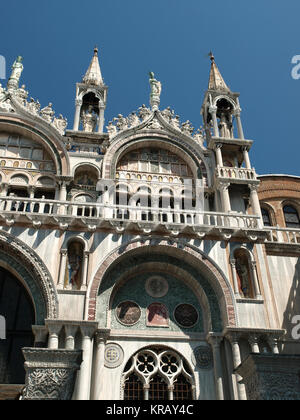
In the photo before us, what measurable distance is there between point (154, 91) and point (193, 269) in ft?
34.2

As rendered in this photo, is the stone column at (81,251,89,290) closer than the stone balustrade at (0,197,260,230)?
Yes

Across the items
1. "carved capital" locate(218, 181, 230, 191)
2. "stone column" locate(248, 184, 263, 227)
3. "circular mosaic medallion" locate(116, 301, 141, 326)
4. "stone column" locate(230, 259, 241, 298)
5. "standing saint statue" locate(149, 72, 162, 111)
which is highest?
"standing saint statue" locate(149, 72, 162, 111)

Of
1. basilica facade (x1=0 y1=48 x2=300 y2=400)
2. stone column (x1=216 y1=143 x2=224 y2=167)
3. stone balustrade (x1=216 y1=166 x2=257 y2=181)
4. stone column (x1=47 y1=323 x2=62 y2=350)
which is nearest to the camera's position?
stone column (x1=47 y1=323 x2=62 y2=350)

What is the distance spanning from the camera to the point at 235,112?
2022cm

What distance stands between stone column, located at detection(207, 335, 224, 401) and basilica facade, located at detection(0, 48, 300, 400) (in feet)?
0.14

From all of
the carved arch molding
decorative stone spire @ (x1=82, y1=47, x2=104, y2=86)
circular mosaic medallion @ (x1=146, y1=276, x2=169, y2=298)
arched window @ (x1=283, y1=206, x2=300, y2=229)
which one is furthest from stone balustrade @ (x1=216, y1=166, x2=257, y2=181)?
the carved arch molding

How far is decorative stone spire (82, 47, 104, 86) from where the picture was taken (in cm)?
2052

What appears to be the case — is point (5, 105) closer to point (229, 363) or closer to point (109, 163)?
point (109, 163)

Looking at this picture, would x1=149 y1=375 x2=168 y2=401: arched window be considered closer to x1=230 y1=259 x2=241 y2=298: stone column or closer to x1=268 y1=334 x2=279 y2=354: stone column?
x1=268 y1=334 x2=279 y2=354: stone column

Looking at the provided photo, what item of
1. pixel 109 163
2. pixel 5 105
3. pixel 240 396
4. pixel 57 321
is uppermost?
pixel 5 105

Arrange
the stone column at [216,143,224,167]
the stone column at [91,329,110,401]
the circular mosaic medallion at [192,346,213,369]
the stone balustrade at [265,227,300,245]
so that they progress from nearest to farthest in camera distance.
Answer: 1. the stone column at [91,329,110,401]
2. the circular mosaic medallion at [192,346,213,369]
3. the stone balustrade at [265,227,300,245]
4. the stone column at [216,143,224,167]
